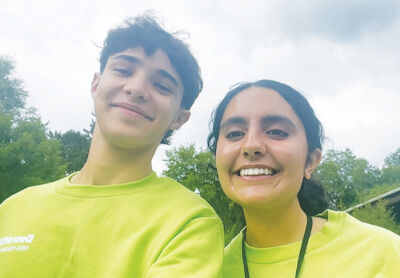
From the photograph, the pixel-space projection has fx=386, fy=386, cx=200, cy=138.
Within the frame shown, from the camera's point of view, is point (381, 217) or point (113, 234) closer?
point (113, 234)

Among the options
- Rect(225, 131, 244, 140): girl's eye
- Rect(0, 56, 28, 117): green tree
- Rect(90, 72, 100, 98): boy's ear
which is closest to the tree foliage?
Rect(225, 131, 244, 140): girl's eye

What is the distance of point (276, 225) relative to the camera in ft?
7.80

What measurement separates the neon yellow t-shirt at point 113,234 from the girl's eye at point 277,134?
0.59 meters

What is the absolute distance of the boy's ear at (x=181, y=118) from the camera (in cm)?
281

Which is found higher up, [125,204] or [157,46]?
[157,46]

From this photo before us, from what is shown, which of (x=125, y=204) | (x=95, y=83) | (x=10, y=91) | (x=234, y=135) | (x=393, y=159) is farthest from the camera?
(x=393, y=159)

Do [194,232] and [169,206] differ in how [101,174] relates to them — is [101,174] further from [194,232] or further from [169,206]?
[194,232]

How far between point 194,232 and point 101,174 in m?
0.77

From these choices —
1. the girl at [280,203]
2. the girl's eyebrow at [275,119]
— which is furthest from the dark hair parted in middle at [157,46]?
the girl's eyebrow at [275,119]

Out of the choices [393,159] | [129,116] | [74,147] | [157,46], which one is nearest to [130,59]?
[157,46]

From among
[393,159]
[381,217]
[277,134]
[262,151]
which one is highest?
Answer: [393,159]

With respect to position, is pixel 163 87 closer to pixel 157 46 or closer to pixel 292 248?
pixel 157 46

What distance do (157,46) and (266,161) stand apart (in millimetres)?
1095

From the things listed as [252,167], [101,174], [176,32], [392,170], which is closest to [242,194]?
[252,167]
